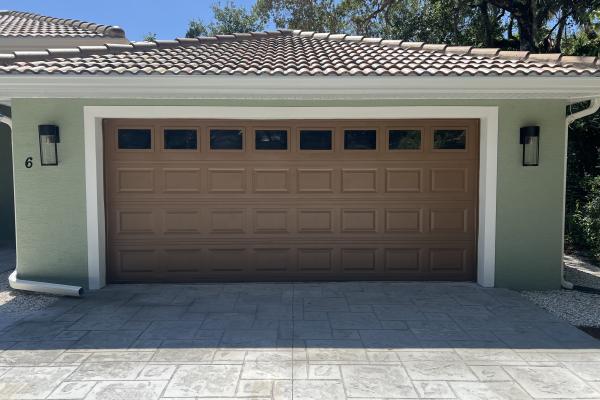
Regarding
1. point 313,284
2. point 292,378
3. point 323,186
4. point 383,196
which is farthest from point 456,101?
point 292,378

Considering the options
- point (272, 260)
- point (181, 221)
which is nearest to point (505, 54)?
point (272, 260)

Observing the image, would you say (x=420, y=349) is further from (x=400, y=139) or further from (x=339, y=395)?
(x=400, y=139)

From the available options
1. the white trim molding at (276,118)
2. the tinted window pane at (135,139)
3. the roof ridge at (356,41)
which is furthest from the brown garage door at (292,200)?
the roof ridge at (356,41)

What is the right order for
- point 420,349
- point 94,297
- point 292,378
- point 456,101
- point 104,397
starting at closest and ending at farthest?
point 104,397
point 292,378
point 420,349
point 94,297
point 456,101

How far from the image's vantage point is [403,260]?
701 cm

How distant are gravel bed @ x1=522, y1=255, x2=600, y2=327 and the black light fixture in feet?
6.05

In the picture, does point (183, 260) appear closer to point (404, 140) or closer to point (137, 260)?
point (137, 260)

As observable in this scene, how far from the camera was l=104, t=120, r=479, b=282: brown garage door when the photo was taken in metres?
6.83

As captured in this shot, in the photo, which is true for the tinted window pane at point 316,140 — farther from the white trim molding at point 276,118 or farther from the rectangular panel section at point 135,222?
the rectangular panel section at point 135,222

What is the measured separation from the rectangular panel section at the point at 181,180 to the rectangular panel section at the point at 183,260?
91 cm

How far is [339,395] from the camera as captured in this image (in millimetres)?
3561

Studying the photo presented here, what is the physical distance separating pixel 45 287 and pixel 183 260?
185 cm

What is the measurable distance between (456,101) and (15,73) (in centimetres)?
578

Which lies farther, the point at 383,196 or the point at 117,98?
the point at 383,196
